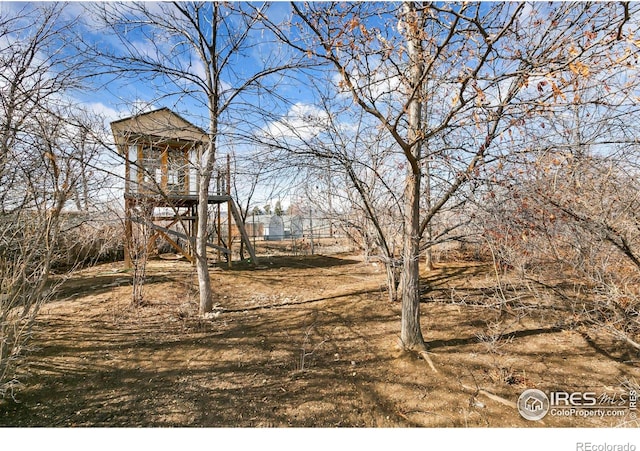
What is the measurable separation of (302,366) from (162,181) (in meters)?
5.66

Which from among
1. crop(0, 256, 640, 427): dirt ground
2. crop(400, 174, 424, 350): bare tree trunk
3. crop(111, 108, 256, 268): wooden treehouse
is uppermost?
crop(111, 108, 256, 268): wooden treehouse

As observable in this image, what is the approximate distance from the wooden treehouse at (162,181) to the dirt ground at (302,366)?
156 cm

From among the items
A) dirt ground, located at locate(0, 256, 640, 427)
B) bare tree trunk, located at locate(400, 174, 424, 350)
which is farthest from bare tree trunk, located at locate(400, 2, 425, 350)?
dirt ground, located at locate(0, 256, 640, 427)

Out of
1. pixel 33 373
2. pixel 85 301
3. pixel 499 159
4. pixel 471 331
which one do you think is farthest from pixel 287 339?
pixel 85 301

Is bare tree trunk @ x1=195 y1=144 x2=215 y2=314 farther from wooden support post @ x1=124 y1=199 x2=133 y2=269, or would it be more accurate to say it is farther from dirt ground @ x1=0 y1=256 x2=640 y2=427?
wooden support post @ x1=124 y1=199 x2=133 y2=269

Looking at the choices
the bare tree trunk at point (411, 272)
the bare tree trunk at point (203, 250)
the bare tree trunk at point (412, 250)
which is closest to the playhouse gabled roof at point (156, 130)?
the bare tree trunk at point (203, 250)

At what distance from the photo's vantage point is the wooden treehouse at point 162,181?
177 inches

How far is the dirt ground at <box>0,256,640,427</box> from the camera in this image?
237 cm

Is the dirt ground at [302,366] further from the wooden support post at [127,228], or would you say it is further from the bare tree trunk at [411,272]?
the wooden support post at [127,228]

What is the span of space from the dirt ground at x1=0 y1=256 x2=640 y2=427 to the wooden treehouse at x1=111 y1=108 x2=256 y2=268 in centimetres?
156

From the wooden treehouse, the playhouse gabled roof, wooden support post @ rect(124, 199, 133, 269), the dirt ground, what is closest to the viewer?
the dirt ground

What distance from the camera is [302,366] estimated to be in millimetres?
2965

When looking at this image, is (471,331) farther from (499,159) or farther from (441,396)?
(499,159)

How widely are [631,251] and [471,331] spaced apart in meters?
1.79
